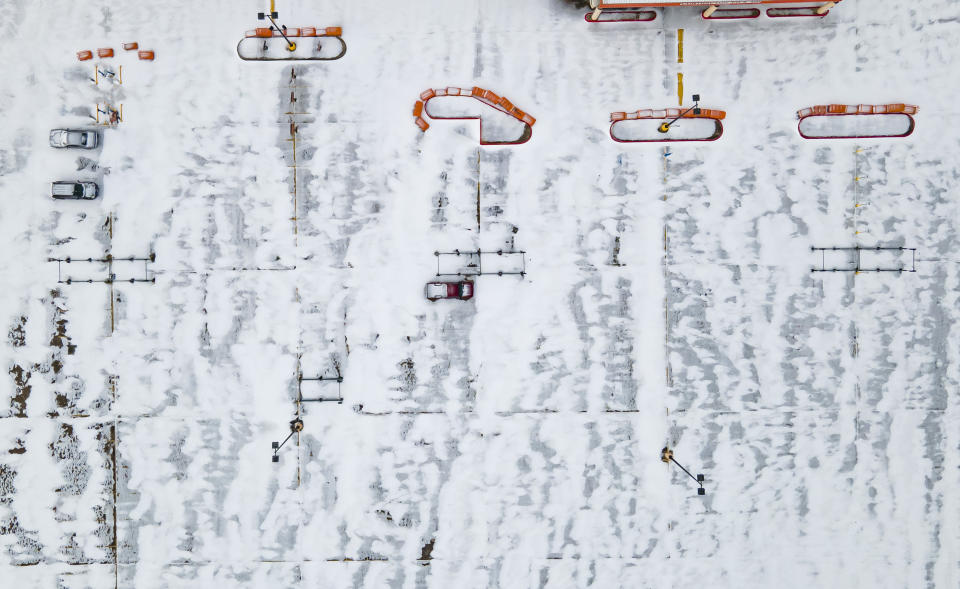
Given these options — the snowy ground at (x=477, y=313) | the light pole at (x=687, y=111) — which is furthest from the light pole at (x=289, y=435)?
the light pole at (x=687, y=111)

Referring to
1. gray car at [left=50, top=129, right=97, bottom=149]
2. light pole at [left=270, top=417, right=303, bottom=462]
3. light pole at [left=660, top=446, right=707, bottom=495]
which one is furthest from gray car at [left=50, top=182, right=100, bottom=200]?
light pole at [left=660, top=446, right=707, bottom=495]

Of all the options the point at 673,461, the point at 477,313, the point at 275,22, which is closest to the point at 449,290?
the point at 477,313

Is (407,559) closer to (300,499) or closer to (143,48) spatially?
(300,499)

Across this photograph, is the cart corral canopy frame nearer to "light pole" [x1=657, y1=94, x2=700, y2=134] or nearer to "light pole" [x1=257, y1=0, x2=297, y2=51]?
"light pole" [x1=657, y1=94, x2=700, y2=134]

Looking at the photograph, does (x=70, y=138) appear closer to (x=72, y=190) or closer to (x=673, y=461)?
(x=72, y=190)

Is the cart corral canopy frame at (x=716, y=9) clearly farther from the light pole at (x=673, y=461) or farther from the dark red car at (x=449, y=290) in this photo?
the light pole at (x=673, y=461)

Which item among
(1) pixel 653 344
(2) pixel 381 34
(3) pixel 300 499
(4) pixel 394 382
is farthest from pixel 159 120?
(1) pixel 653 344
